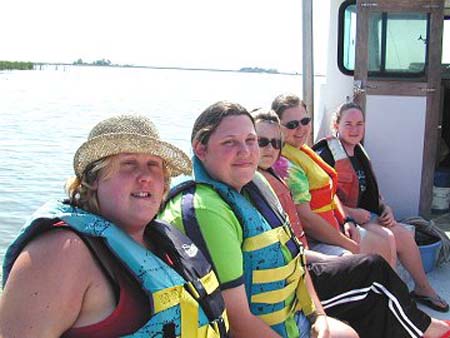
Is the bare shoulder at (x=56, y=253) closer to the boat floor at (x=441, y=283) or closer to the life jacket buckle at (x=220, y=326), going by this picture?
the life jacket buckle at (x=220, y=326)

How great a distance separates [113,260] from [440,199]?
171 inches

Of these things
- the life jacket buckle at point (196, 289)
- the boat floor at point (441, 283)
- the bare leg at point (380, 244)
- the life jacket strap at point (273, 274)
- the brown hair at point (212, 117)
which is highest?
the brown hair at point (212, 117)

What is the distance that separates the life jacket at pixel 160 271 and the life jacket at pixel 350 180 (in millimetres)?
2211

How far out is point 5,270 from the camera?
53.2 inches

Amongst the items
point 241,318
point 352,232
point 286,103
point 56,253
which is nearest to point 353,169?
point 352,232

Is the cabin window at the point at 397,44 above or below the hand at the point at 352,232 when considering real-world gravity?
above

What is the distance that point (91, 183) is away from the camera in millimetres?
1487

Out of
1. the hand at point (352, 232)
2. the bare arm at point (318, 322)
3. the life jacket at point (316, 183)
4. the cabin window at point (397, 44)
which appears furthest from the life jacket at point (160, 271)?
the cabin window at point (397, 44)

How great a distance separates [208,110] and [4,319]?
3.63 ft

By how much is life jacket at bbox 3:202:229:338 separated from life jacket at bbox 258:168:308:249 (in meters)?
1.05

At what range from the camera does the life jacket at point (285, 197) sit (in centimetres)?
268

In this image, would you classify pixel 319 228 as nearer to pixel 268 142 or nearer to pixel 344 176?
pixel 268 142

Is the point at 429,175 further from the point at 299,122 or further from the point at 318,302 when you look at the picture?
the point at 318,302

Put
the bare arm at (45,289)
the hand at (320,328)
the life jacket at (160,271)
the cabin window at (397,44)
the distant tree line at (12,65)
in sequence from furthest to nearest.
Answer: the distant tree line at (12,65), the cabin window at (397,44), the hand at (320,328), the life jacket at (160,271), the bare arm at (45,289)
